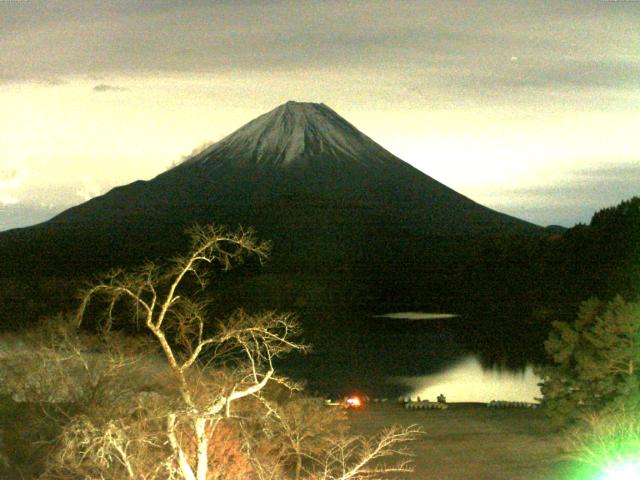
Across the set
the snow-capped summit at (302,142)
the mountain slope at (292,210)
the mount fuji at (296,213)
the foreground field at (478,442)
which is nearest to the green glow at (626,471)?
the foreground field at (478,442)

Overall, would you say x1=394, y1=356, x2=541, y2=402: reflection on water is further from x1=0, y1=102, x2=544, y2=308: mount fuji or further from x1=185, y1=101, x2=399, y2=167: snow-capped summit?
x1=185, y1=101, x2=399, y2=167: snow-capped summit

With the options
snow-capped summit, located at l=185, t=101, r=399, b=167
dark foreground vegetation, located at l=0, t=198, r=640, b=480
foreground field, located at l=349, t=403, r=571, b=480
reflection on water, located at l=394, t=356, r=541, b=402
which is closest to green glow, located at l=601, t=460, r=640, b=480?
dark foreground vegetation, located at l=0, t=198, r=640, b=480

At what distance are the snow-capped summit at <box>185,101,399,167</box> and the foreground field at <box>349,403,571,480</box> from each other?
98.8m

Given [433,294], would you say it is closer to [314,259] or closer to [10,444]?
[314,259]

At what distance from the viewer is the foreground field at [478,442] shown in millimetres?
14297

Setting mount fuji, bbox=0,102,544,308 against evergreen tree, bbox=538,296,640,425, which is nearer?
evergreen tree, bbox=538,296,640,425

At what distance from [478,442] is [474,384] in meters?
17.8

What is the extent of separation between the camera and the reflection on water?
102ft

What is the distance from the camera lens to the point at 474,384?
34.2 m

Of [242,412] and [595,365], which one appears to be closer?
[242,412]

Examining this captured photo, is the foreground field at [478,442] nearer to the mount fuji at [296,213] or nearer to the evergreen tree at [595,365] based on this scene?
the evergreen tree at [595,365]

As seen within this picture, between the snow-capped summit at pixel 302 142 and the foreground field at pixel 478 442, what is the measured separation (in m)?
98.8

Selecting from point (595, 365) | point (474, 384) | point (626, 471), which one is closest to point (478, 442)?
point (595, 365)

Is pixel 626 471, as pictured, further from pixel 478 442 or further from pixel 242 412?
pixel 478 442
